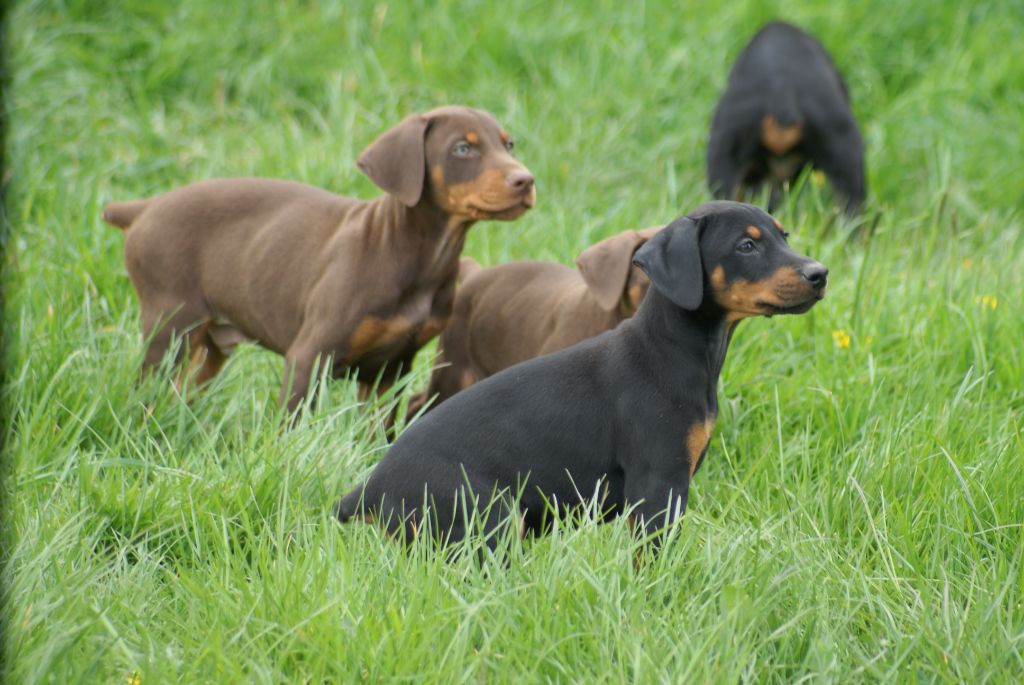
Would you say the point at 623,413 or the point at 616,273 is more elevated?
the point at 616,273

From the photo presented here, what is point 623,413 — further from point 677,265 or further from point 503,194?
point 503,194

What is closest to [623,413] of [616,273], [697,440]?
[697,440]

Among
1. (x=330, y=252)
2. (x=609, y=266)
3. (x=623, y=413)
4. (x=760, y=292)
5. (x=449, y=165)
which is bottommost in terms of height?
(x=623, y=413)

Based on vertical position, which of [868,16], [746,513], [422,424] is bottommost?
[746,513]

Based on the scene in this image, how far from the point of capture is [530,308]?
5.22 m

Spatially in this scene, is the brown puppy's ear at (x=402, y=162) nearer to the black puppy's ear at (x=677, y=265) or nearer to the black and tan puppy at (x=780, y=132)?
Result: the black puppy's ear at (x=677, y=265)

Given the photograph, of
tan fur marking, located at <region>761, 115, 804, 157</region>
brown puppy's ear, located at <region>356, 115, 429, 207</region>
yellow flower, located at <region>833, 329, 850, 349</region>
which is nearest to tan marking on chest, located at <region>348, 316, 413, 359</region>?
brown puppy's ear, located at <region>356, 115, 429, 207</region>

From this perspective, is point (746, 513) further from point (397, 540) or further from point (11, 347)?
point (11, 347)

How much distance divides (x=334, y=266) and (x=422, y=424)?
1285 mm

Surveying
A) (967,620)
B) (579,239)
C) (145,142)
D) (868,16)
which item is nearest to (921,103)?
(868,16)

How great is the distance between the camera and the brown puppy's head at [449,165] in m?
4.80

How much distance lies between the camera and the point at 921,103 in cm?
873

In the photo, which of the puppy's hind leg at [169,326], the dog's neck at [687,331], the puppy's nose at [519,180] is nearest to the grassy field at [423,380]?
the puppy's hind leg at [169,326]

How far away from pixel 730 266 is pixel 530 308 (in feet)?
4.79
